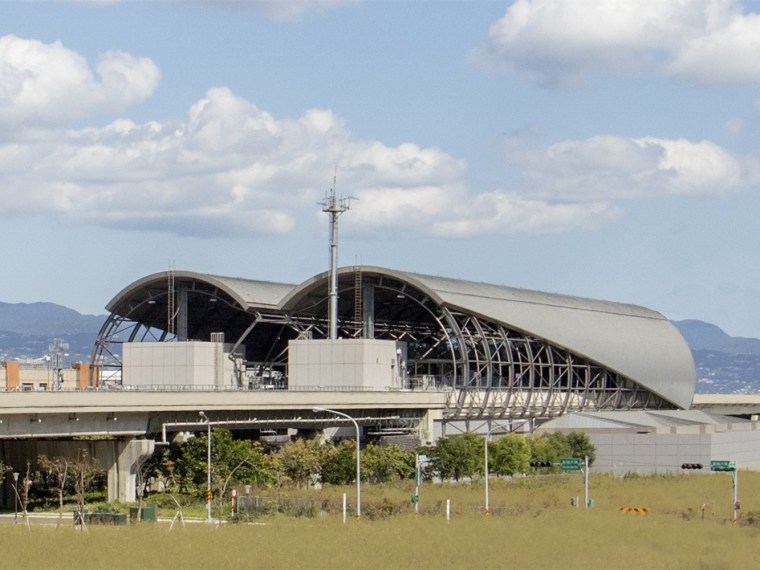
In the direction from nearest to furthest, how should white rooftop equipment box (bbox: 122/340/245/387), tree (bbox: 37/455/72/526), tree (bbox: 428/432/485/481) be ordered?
tree (bbox: 37/455/72/526) < tree (bbox: 428/432/485/481) < white rooftop equipment box (bbox: 122/340/245/387)

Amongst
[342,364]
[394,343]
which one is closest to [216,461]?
[342,364]

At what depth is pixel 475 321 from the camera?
115m

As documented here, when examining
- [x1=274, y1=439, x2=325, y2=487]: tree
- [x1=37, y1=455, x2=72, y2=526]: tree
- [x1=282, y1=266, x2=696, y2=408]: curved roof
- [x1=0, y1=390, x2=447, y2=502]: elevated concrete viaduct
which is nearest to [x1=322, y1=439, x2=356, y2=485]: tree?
[x1=274, y1=439, x2=325, y2=487]: tree

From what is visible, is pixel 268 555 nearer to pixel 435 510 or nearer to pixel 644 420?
pixel 435 510

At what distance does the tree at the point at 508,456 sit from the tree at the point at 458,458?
7.22ft

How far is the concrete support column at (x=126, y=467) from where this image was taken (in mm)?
82438

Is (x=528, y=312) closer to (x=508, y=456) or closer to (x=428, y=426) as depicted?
(x=428, y=426)

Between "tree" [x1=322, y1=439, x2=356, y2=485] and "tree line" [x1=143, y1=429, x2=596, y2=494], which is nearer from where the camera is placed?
"tree line" [x1=143, y1=429, x2=596, y2=494]

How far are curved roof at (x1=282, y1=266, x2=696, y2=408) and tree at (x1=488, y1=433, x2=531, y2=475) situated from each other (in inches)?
543

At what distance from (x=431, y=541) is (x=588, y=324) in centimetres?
7476

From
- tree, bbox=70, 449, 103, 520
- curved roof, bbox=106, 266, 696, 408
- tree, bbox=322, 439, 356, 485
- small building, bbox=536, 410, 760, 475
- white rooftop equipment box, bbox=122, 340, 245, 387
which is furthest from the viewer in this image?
curved roof, bbox=106, 266, 696, 408

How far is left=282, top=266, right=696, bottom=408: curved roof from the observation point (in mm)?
116312

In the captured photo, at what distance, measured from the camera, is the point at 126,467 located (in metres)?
83.1

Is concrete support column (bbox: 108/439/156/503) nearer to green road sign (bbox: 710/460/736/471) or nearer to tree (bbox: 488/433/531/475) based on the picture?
tree (bbox: 488/433/531/475)
